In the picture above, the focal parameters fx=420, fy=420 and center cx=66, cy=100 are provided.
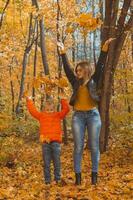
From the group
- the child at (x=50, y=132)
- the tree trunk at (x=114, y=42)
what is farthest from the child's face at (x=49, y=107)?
the tree trunk at (x=114, y=42)

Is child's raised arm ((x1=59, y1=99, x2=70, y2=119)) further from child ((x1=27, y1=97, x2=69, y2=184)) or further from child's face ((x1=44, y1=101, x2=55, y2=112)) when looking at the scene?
child's face ((x1=44, y1=101, x2=55, y2=112))

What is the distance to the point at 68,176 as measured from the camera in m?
8.30

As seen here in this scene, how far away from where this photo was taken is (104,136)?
10.5 meters

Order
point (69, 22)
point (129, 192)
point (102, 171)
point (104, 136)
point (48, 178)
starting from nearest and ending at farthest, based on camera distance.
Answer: point (129, 192) → point (48, 178) → point (102, 171) → point (104, 136) → point (69, 22)

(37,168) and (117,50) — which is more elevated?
(117,50)

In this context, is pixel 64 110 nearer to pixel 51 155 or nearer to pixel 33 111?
pixel 33 111

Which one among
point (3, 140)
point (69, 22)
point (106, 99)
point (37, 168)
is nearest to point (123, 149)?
point (106, 99)

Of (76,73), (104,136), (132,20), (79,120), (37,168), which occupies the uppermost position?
(132,20)

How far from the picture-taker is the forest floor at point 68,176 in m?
6.77

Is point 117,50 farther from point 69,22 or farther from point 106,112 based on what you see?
point 69,22

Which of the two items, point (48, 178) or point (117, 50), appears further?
point (117, 50)

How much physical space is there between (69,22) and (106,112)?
744 cm

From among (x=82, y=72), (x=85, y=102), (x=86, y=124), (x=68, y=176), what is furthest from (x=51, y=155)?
(x=82, y=72)

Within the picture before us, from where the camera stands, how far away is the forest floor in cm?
677
